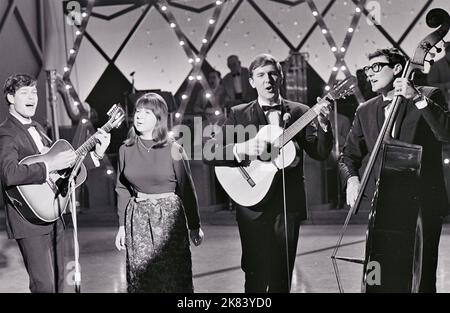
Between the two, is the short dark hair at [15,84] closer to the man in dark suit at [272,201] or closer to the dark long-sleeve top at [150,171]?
the dark long-sleeve top at [150,171]

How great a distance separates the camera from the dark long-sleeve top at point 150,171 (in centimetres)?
320

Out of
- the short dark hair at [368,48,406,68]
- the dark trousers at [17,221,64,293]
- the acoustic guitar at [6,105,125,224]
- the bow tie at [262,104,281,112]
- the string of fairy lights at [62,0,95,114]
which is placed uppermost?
the string of fairy lights at [62,0,95,114]

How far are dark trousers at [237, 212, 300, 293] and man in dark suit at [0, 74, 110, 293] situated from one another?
0.78 m

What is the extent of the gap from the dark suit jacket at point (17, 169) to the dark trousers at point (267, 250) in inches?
34.0

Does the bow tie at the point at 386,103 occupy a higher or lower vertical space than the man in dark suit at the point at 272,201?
higher

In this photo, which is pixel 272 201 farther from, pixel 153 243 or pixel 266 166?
pixel 153 243

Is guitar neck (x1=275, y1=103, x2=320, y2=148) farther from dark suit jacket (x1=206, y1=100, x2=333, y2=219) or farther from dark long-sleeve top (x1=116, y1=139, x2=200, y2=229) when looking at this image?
dark long-sleeve top (x1=116, y1=139, x2=200, y2=229)

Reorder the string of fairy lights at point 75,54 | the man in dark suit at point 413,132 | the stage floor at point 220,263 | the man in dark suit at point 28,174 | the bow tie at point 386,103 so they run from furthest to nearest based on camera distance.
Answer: the string of fairy lights at point 75,54 < the stage floor at point 220,263 < the man in dark suit at point 28,174 < the bow tie at point 386,103 < the man in dark suit at point 413,132

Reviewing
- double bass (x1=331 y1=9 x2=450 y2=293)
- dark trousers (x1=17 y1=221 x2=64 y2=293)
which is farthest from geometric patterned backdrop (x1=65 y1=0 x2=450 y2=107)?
dark trousers (x1=17 y1=221 x2=64 y2=293)

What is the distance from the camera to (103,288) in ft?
13.9

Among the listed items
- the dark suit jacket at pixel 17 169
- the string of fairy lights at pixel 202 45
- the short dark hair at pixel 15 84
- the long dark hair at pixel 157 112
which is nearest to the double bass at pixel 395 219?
the long dark hair at pixel 157 112

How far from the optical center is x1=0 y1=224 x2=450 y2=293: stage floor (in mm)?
4086

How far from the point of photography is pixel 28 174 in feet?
10.6

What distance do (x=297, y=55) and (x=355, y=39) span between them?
0.48m
